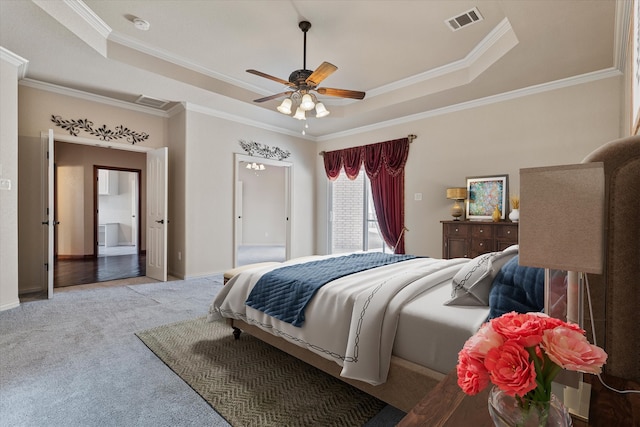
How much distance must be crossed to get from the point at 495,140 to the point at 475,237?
142 centimetres

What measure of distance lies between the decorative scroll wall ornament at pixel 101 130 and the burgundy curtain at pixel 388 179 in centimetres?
372

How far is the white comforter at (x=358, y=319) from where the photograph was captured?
1595 mm

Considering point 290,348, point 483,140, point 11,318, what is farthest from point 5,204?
point 483,140

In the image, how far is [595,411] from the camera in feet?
2.55

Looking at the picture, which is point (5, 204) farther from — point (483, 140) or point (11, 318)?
point (483, 140)

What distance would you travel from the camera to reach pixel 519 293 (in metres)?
1.47

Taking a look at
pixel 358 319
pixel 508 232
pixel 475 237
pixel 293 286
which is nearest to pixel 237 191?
pixel 293 286

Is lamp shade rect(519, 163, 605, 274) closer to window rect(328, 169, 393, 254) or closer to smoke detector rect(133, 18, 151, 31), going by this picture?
smoke detector rect(133, 18, 151, 31)

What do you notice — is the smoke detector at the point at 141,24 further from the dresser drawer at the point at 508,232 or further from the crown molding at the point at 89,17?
the dresser drawer at the point at 508,232

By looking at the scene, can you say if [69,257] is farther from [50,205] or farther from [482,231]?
[482,231]

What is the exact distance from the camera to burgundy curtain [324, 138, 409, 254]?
17.3 feet

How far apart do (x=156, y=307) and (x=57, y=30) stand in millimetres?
2888

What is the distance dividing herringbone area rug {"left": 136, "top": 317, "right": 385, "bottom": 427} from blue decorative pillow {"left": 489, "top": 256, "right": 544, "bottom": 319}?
915mm

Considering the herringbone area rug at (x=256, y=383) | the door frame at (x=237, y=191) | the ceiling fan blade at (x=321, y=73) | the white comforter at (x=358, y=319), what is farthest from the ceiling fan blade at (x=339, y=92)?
the door frame at (x=237, y=191)
